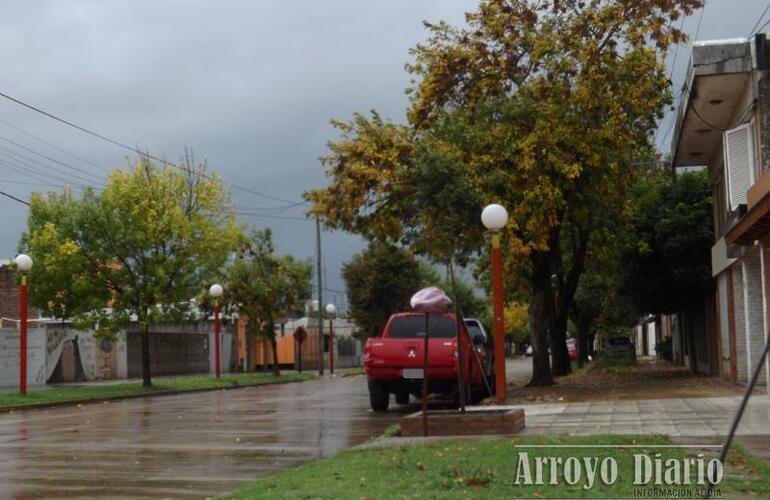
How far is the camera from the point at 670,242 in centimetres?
2786

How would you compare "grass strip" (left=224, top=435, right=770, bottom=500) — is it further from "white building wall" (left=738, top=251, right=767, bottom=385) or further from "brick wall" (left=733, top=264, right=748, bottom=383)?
"brick wall" (left=733, top=264, right=748, bottom=383)

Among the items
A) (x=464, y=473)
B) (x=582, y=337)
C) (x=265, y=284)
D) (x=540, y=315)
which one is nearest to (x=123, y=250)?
(x=265, y=284)

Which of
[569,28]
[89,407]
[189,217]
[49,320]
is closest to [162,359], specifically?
[49,320]

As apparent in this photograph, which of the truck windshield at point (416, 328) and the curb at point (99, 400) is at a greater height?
the truck windshield at point (416, 328)

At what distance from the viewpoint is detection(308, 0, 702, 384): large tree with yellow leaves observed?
71.8 ft

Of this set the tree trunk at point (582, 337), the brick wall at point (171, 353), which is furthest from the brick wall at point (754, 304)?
the tree trunk at point (582, 337)

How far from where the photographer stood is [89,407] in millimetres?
24906

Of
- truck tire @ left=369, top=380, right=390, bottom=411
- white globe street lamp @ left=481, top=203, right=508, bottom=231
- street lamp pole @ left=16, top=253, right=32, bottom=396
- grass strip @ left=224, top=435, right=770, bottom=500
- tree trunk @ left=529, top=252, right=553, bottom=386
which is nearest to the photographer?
grass strip @ left=224, top=435, right=770, bottom=500

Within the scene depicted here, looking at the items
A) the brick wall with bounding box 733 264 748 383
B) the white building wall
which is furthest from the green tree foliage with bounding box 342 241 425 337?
the white building wall

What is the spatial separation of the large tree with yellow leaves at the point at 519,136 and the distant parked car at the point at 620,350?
28836 mm

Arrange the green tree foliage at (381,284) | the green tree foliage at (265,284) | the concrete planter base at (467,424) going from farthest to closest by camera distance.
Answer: the green tree foliage at (381,284) → the green tree foliage at (265,284) → the concrete planter base at (467,424)

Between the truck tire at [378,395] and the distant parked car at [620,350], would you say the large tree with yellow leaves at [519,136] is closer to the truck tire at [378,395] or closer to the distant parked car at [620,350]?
the truck tire at [378,395]

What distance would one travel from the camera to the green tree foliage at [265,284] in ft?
138

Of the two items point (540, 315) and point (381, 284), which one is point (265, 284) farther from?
point (540, 315)
